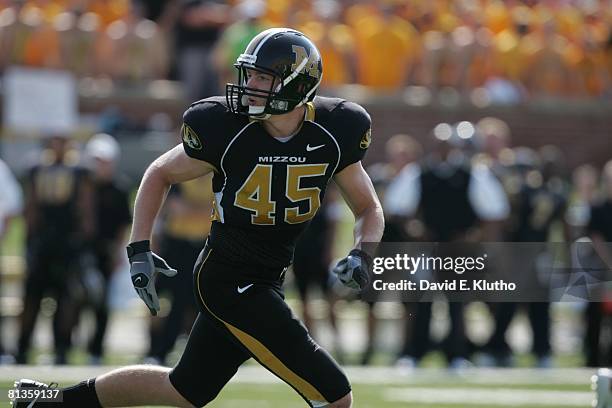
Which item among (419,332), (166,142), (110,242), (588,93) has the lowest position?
(419,332)

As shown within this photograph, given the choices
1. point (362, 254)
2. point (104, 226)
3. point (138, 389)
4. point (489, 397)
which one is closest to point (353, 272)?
point (362, 254)

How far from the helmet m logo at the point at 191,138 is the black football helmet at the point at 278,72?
172 mm

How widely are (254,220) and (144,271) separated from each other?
0.46 metres

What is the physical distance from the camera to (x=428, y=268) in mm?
6949

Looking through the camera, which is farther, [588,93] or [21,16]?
[588,93]

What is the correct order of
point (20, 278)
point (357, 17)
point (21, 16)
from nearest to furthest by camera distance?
point (20, 278) → point (21, 16) → point (357, 17)

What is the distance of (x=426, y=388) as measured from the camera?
8.84 meters

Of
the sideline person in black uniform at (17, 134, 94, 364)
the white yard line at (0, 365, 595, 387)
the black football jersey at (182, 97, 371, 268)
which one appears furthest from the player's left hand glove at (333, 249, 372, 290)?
the sideline person in black uniform at (17, 134, 94, 364)

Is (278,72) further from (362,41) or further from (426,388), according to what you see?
(362,41)

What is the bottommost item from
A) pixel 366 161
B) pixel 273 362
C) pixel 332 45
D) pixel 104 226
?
pixel 273 362

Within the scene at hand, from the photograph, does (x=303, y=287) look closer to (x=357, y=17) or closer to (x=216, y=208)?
(x=216, y=208)

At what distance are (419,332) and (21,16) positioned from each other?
6.76 m

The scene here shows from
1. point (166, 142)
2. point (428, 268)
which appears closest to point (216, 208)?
point (428, 268)

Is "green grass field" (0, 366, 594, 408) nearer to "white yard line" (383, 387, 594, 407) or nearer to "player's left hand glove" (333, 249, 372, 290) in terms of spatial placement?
"white yard line" (383, 387, 594, 407)
